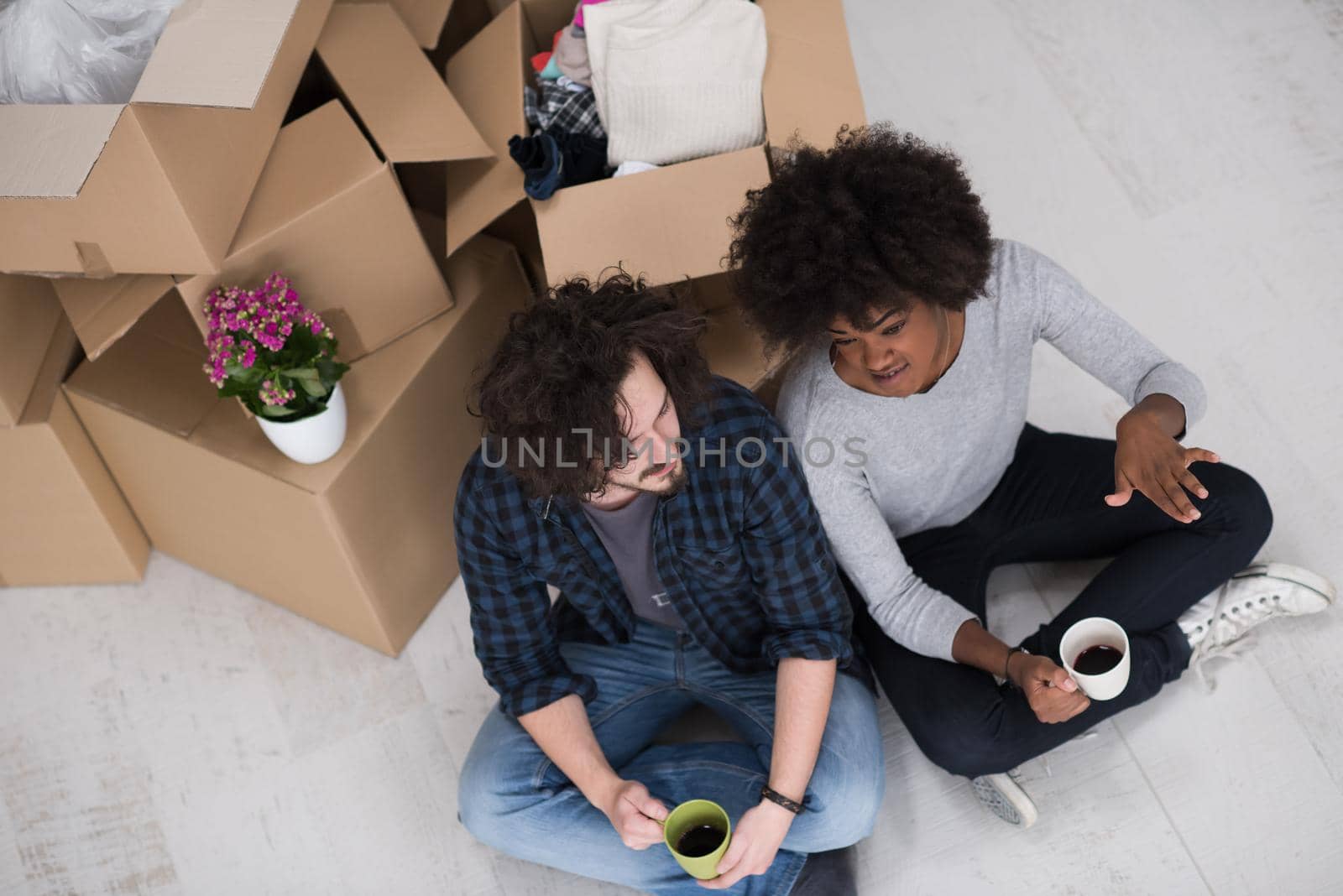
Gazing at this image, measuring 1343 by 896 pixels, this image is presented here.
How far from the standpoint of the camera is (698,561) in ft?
4.75

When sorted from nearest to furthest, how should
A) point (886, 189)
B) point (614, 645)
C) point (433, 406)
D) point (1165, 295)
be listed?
point (886, 189) → point (614, 645) → point (433, 406) → point (1165, 295)

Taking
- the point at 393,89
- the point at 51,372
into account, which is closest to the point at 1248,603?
the point at 393,89

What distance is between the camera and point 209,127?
144 centimetres

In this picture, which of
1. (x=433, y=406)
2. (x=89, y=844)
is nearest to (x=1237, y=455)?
(x=433, y=406)

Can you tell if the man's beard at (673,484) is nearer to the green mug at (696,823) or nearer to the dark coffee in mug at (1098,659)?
the green mug at (696,823)

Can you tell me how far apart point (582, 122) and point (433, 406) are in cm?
45

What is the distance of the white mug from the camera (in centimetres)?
139

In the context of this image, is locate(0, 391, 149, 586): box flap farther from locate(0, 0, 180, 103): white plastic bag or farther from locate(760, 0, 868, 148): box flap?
locate(760, 0, 868, 148): box flap

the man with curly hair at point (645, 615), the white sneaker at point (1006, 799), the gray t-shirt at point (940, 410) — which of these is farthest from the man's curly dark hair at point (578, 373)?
the white sneaker at point (1006, 799)

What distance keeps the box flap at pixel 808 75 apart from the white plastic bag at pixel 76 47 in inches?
29.6

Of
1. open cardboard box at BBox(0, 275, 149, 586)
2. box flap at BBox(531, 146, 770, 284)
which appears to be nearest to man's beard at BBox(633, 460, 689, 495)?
box flap at BBox(531, 146, 770, 284)

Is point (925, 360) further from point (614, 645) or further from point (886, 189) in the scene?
point (614, 645)

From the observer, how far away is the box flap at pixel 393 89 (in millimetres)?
1606

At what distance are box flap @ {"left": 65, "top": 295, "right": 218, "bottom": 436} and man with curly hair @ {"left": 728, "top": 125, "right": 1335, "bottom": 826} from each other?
2.64 feet
